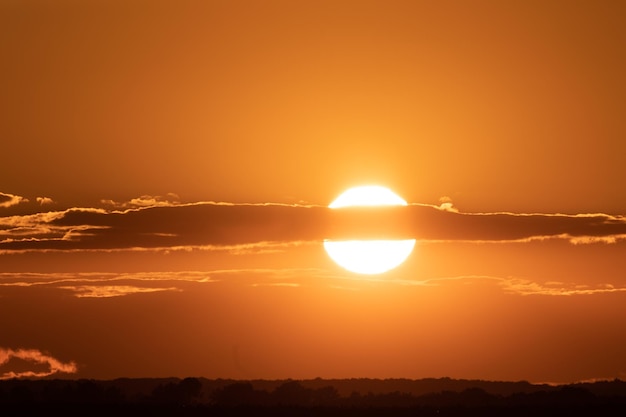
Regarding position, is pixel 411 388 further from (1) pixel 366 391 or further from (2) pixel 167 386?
(2) pixel 167 386

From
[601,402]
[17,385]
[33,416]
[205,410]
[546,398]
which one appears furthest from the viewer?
[17,385]

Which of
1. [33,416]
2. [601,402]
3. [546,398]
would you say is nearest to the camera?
[33,416]

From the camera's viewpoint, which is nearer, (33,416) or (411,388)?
(33,416)

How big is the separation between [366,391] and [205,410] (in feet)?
162

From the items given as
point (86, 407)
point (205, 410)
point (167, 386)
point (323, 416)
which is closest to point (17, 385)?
point (167, 386)

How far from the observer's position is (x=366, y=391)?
180 meters

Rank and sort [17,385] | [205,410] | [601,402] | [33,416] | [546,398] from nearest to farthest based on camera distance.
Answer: [33,416]
[205,410]
[601,402]
[546,398]
[17,385]

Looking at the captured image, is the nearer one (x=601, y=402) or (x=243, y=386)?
(x=601, y=402)

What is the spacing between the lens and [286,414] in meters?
128

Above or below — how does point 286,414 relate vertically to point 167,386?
below

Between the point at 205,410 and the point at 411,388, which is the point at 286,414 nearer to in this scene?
the point at 205,410

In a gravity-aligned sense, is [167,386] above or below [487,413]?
above

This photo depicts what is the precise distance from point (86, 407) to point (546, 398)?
53.0 metres

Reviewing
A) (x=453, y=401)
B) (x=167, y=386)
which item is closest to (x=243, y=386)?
(x=167, y=386)
